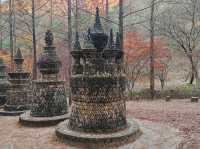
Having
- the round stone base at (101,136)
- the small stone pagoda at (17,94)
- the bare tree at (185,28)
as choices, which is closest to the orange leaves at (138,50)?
the bare tree at (185,28)

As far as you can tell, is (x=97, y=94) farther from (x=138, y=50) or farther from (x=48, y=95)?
(x=138, y=50)

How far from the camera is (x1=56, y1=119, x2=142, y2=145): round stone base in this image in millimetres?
8586

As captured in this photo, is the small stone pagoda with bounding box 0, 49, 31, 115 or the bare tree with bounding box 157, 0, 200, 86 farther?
the bare tree with bounding box 157, 0, 200, 86

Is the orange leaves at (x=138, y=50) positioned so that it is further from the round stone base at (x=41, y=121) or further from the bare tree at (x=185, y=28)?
the round stone base at (x=41, y=121)

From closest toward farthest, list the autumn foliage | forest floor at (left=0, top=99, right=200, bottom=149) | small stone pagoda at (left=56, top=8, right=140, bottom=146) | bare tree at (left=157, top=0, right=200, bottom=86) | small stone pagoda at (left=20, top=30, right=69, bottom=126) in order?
forest floor at (left=0, top=99, right=200, bottom=149) < small stone pagoda at (left=56, top=8, right=140, bottom=146) < small stone pagoda at (left=20, top=30, right=69, bottom=126) < the autumn foliage < bare tree at (left=157, top=0, right=200, bottom=86)

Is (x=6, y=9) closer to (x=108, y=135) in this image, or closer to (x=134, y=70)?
(x=134, y=70)

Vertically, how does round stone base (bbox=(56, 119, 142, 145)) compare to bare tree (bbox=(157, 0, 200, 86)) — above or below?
below

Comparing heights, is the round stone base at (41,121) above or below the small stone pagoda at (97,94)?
below

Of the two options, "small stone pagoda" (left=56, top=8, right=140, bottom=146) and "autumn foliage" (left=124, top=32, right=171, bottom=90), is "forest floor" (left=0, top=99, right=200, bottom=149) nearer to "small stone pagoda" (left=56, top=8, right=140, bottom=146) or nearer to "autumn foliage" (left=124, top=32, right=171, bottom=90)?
"small stone pagoda" (left=56, top=8, right=140, bottom=146)

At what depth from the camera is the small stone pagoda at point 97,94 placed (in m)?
9.20

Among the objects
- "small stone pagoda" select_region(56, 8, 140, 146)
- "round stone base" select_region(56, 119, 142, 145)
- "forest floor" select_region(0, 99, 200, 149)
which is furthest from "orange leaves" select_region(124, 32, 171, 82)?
"round stone base" select_region(56, 119, 142, 145)

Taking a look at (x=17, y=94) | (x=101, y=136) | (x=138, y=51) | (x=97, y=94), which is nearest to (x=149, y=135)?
(x=101, y=136)

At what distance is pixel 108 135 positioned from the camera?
29.0 ft

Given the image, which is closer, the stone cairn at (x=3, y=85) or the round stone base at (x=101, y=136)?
the round stone base at (x=101, y=136)
